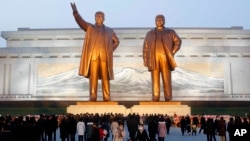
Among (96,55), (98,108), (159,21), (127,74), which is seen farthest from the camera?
(127,74)

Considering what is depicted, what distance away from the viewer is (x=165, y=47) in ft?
75.1

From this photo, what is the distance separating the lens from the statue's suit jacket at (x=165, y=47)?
2291 cm

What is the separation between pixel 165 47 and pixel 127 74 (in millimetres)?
24311

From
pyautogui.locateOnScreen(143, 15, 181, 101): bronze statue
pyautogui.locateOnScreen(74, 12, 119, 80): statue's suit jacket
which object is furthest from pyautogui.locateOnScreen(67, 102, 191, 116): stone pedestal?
pyautogui.locateOnScreen(74, 12, 119, 80): statue's suit jacket

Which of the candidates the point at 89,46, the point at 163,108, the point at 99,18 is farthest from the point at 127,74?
the point at 163,108

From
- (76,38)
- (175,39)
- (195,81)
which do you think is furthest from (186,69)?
(175,39)

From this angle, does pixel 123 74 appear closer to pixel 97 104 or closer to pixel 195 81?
pixel 195 81

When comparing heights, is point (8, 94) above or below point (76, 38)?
below

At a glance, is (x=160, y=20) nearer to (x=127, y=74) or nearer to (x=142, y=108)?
(x=142, y=108)

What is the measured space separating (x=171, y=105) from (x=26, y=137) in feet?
46.5

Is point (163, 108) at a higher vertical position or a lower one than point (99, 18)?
lower

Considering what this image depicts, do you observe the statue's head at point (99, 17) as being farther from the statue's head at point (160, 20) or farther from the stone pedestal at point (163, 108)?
the stone pedestal at point (163, 108)

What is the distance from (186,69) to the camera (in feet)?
155

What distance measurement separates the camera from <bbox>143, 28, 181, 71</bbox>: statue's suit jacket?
22.9 meters
